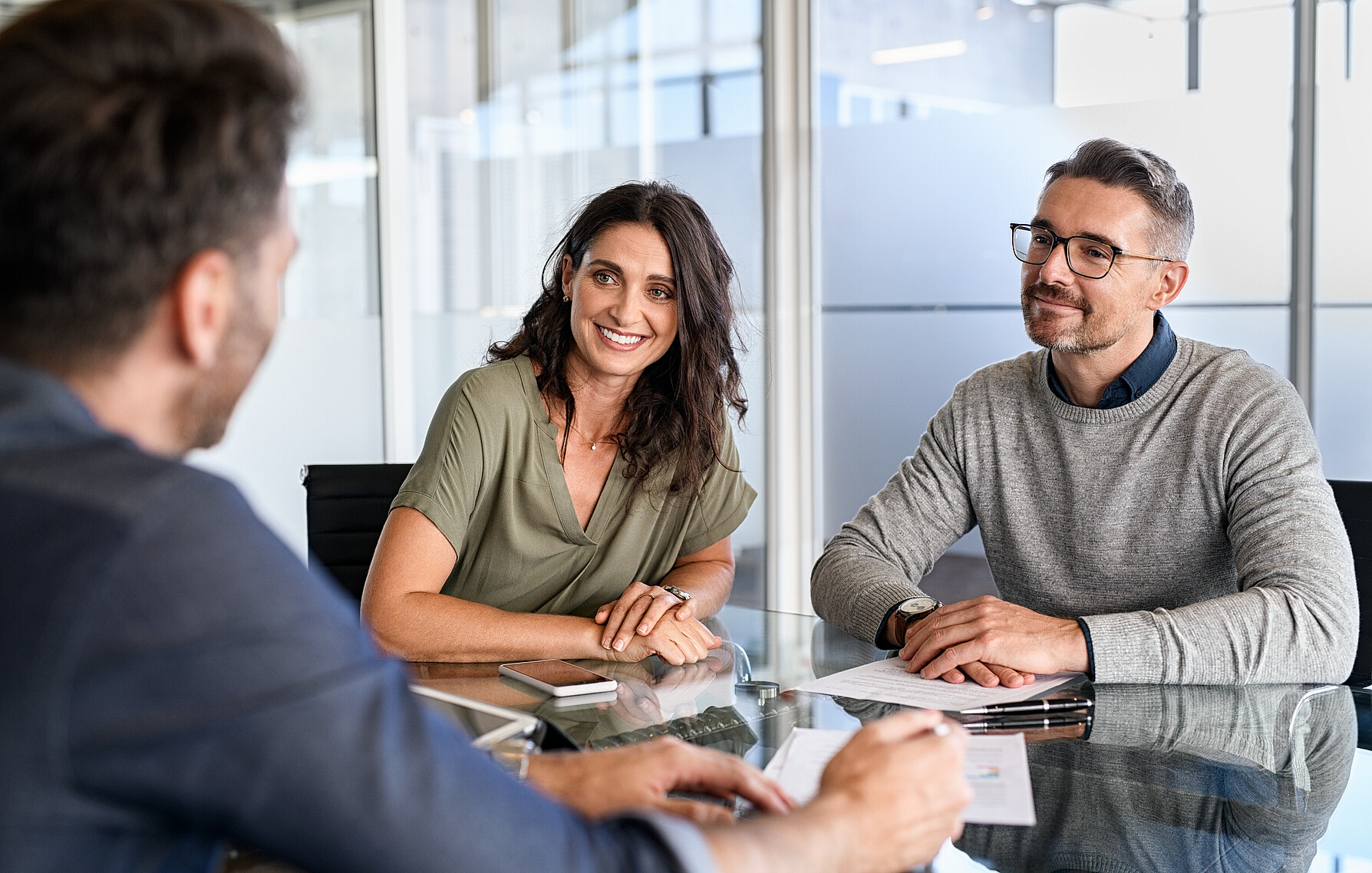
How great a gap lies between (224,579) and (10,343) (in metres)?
0.23

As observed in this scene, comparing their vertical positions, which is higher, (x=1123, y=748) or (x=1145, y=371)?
(x=1145, y=371)

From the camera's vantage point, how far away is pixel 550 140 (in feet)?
15.1

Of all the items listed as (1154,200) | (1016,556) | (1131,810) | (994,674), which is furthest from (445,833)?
(1154,200)

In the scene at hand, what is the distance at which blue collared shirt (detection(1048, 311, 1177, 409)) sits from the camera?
2180 millimetres

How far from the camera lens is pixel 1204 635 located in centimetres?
173

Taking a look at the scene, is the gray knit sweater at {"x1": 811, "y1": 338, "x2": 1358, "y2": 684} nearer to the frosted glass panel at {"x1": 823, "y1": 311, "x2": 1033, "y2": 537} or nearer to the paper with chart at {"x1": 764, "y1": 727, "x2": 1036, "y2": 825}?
the paper with chart at {"x1": 764, "y1": 727, "x2": 1036, "y2": 825}

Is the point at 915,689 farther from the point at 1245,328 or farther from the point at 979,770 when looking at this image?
the point at 1245,328

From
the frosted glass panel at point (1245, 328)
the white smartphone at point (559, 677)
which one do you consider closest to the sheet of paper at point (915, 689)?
the white smartphone at point (559, 677)

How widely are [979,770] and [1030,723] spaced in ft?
0.73

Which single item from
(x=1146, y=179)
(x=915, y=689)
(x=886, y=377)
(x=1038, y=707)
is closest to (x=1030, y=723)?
(x=1038, y=707)

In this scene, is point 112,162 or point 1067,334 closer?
point 112,162

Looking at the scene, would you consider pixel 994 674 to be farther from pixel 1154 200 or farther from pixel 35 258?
pixel 35 258

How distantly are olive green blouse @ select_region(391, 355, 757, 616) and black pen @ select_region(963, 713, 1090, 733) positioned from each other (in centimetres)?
86

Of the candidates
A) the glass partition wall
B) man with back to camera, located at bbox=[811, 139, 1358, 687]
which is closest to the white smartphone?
man with back to camera, located at bbox=[811, 139, 1358, 687]
